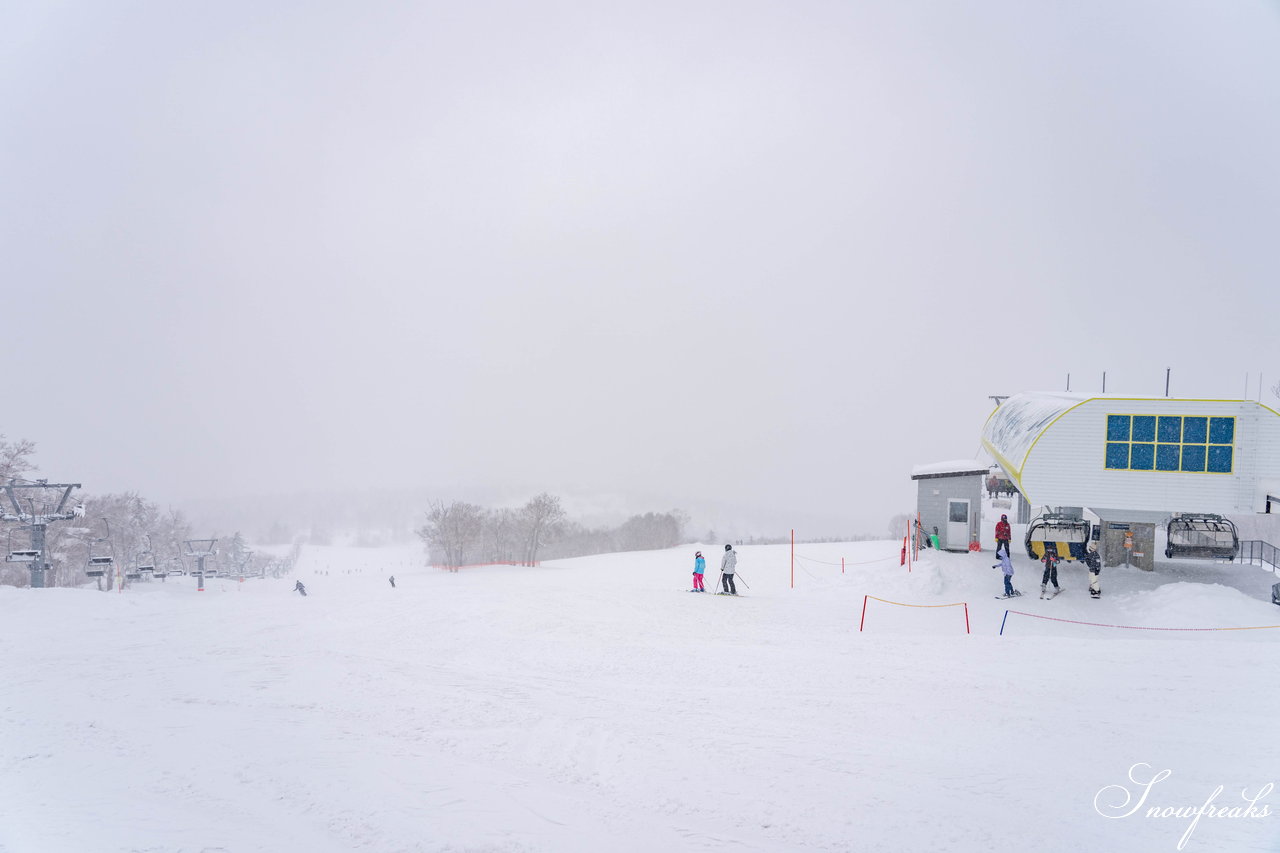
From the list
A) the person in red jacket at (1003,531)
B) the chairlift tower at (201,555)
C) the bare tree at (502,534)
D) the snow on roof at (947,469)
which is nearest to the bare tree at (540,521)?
the bare tree at (502,534)

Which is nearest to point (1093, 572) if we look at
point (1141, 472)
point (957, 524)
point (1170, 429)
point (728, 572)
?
point (1141, 472)

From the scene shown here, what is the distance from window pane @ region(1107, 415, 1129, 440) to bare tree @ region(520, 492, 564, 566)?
3946 centimetres

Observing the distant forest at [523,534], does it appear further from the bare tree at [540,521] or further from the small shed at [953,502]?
the small shed at [953,502]

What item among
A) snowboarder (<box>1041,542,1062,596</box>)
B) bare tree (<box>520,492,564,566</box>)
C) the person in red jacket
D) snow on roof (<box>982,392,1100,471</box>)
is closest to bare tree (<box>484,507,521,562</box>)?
bare tree (<box>520,492,564,566</box>)

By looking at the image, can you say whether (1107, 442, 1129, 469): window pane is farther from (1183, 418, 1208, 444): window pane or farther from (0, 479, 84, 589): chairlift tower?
(0, 479, 84, 589): chairlift tower

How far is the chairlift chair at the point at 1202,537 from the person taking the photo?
20516 millimetres

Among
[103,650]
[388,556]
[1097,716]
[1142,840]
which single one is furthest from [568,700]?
[388,556]

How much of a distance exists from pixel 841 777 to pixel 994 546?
2157cm

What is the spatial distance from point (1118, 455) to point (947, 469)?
248 inches

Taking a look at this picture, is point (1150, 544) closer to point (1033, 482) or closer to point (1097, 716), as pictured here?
point (1033, 482)

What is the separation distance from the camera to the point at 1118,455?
63.2ft

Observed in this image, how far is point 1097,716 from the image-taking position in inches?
333

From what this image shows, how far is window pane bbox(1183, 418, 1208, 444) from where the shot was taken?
18.7m

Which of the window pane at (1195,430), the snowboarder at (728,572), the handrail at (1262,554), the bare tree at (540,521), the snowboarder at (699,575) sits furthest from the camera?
the bare tree at (540,521)
